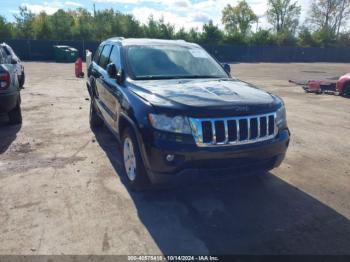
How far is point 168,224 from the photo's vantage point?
3.49m

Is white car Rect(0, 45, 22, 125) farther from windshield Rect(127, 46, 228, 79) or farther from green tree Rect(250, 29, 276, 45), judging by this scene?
green tree Rect(250, 29, 276, 45)

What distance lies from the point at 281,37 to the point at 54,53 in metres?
35.1

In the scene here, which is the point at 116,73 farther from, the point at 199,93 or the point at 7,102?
the point at 7,102

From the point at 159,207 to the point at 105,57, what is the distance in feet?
10.8

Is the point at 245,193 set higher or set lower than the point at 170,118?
lower

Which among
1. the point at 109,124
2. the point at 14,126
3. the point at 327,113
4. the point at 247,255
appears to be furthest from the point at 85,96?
the point at 247,255

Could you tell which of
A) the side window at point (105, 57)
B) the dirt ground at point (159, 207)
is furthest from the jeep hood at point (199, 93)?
the side window at point (105, 57)

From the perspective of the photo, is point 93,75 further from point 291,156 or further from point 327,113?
point 327,113

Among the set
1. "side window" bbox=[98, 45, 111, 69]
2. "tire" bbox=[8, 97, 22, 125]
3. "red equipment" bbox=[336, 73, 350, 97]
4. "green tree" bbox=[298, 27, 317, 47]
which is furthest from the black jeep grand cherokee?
"green tree" bbox=[298, 27, 317, 47]

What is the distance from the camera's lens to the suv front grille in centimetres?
346

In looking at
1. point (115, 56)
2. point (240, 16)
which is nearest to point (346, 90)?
point (115, 56)

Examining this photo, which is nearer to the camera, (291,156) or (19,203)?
(19,203)

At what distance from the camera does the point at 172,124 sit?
11.5 feet

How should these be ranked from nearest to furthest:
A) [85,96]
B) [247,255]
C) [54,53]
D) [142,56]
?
[247,255], [142,56], [85,96], [54,53]
